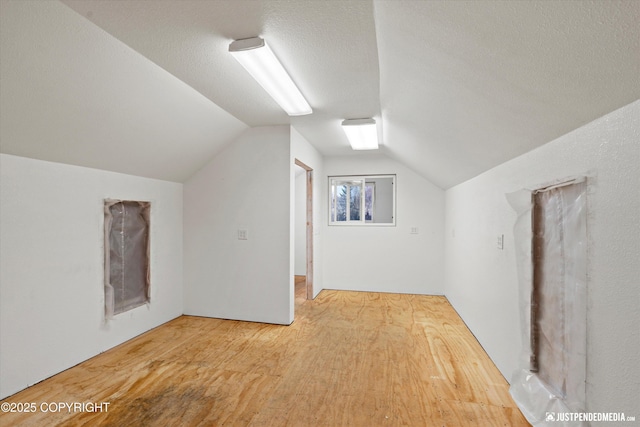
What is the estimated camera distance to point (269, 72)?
212 cm

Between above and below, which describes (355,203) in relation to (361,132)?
below

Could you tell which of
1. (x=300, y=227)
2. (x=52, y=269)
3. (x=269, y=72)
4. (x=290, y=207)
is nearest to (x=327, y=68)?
(x=269, y=72)

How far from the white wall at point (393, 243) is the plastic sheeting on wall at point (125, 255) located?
2.89 m

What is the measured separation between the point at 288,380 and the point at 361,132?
2635 mm

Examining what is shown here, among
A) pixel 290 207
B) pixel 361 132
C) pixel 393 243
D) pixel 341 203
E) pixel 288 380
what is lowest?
pixel 288 380

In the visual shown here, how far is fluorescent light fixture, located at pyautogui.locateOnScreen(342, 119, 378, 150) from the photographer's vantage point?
3.20 meters

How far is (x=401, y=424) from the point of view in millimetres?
1841

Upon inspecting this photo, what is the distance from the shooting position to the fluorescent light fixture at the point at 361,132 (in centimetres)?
320

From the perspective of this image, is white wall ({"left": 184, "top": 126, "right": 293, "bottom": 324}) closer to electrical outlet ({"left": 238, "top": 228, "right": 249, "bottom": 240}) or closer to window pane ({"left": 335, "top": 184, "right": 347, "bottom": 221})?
electrical outlet ({"left": 238, "top": 228, "right": 249, "bottom": 240})

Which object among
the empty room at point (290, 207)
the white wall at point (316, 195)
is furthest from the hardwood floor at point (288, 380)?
the white wall at point (316, 195)

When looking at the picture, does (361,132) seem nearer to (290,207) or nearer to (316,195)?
(290,207)

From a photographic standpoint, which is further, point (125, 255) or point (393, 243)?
point (393, 243)

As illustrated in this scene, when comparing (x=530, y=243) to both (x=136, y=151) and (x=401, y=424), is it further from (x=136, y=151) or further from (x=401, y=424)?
(x=136, y=151)

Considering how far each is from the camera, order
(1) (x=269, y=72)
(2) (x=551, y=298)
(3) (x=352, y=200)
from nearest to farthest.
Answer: (2) (x=551, y=298)
(1) (x=269, y=72)
(3) (x=352, y=200)
